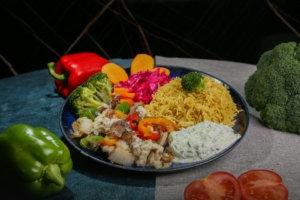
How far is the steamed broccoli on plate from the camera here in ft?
8.59

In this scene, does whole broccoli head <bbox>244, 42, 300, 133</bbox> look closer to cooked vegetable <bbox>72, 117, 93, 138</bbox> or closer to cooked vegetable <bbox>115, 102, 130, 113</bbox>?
cooked vegetable <bbox>115, 102, 130, 113</bbox>

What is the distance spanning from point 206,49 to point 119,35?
3.23ft

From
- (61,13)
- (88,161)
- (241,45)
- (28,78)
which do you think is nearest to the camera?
(88,161)

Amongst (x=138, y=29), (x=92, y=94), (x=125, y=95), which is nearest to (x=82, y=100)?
(x=92, y=94)

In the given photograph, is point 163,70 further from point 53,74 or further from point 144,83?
point 53,74

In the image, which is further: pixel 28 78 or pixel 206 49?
pixel 206 49

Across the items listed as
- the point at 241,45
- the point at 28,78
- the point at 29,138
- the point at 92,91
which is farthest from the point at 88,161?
the point at 241,45

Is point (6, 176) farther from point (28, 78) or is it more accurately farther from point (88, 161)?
point (28, 78)

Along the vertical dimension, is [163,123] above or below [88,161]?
above

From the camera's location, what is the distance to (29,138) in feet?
6.58

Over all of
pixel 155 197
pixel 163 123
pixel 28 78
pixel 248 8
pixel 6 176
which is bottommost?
pixel 28 78

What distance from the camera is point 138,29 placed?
4434 mm

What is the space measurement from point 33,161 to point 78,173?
325 mm

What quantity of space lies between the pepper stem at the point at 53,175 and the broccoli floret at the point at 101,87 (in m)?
0.89
